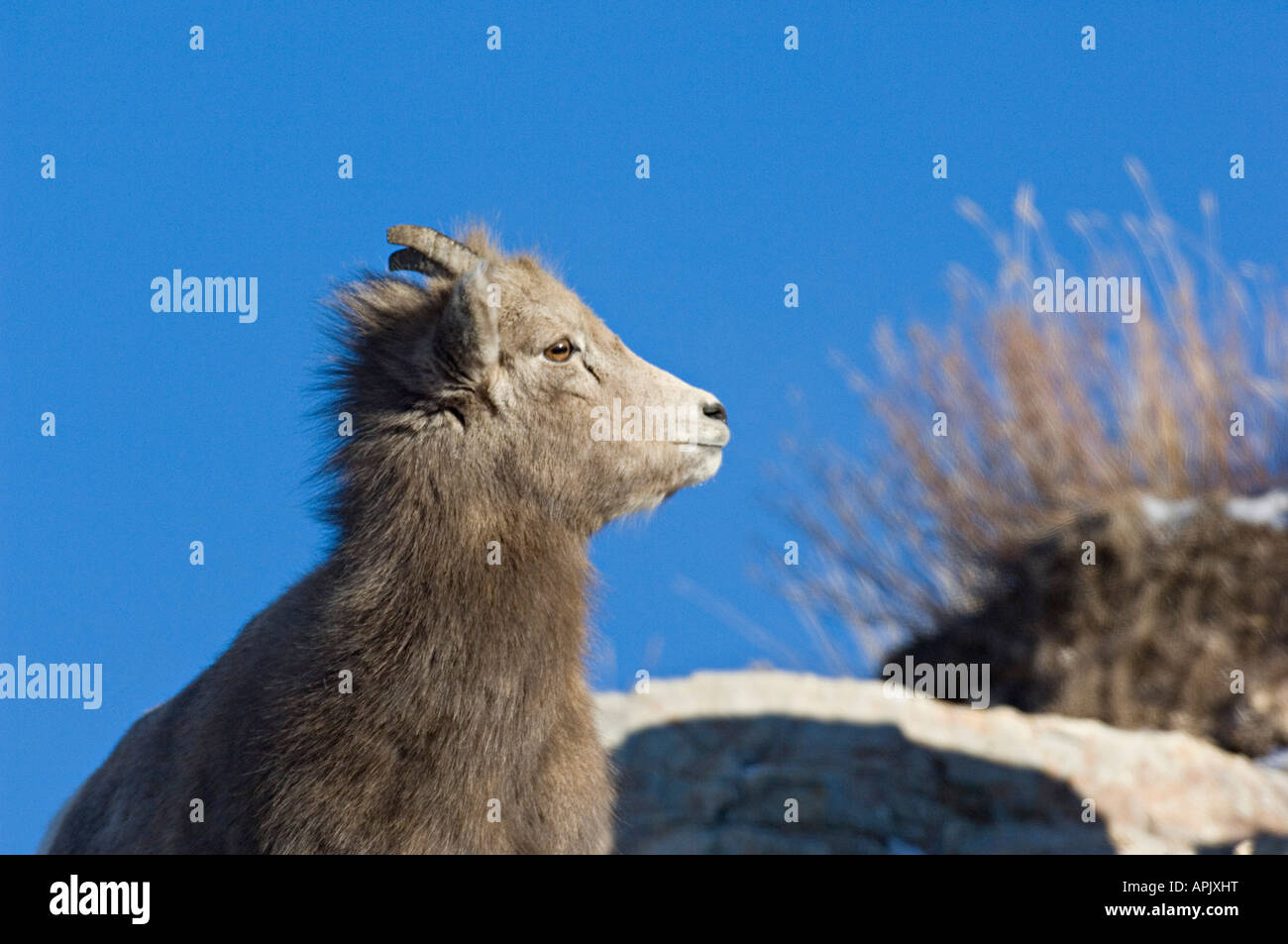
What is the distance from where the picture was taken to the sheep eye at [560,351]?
538 cm

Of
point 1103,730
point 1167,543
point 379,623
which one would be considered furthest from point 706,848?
point 1167,543

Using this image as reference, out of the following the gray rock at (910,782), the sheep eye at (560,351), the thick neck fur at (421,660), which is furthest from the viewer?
the gray rock at (910,782)

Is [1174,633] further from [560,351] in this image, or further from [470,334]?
[470,334]

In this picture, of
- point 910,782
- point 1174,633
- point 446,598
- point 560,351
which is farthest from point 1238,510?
point 446,598

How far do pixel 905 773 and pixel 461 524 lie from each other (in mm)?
6242

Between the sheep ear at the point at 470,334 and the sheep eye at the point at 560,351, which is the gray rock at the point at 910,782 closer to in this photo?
the sheep eye at the point at 560,351

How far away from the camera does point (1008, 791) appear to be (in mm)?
10094

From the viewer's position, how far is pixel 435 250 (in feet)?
17.8

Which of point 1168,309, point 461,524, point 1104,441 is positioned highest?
point 1168,309

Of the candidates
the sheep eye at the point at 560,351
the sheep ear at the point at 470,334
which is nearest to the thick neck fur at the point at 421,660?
the sheep ear at the point at 470,334

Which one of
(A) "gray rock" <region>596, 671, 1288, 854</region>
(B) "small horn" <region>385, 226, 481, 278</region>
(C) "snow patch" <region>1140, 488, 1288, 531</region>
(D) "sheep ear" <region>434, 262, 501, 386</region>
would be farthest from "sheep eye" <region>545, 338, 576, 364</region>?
(C) "snow patch" <region>1140, 488, 1288, 531</region>

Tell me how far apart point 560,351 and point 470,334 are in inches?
17.5

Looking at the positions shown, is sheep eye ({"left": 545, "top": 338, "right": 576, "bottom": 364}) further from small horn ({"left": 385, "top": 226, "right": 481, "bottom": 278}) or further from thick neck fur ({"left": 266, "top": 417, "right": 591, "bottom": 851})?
thick neck fur ({"left": 266, "top": 417, "right": 591, "bottom": 851})
